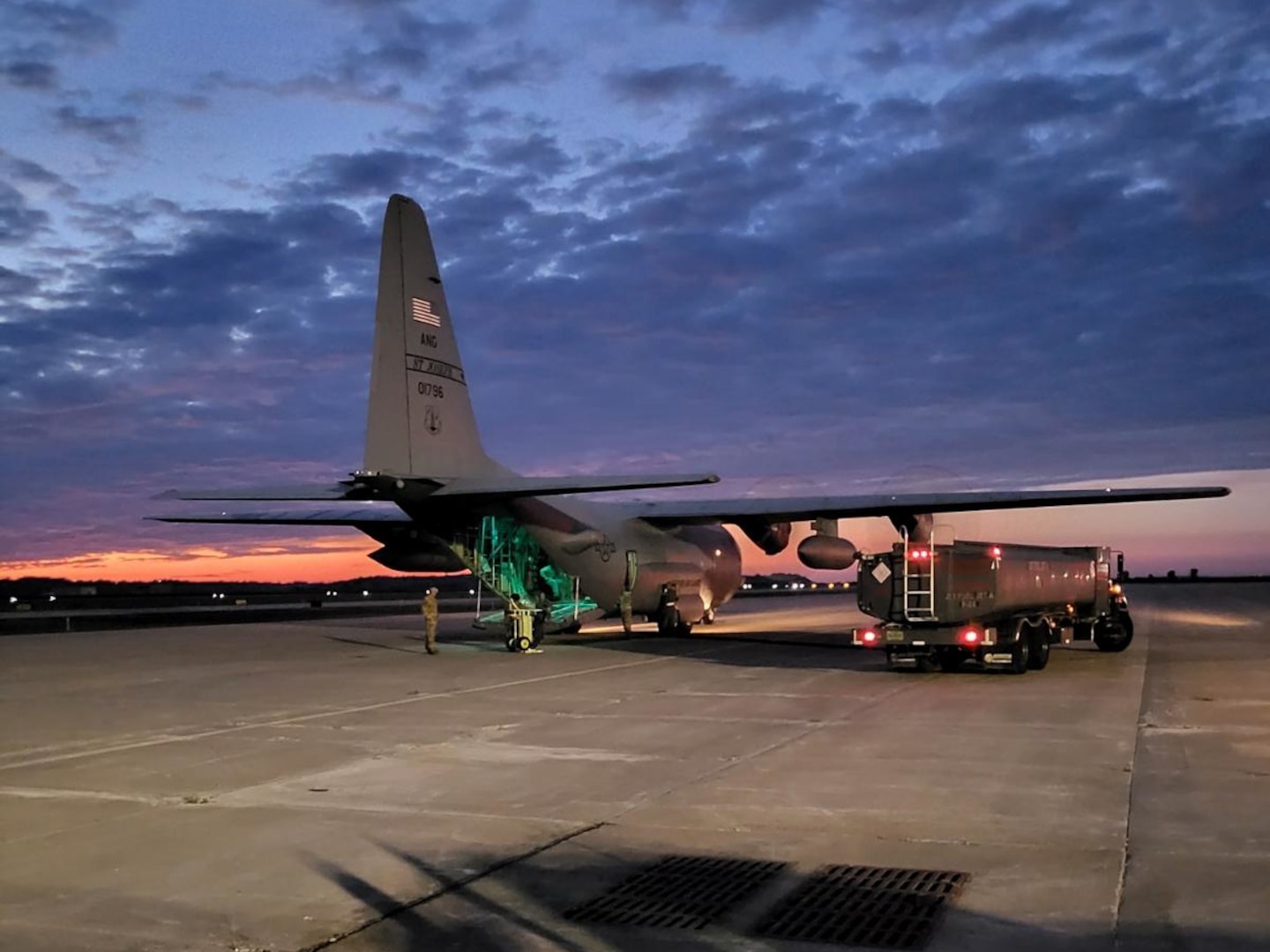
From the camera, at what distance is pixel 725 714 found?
16.1 m

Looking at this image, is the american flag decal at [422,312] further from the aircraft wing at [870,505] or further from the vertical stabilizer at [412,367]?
the aircraft wing at [870,505]

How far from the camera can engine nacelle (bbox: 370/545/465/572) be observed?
3114 centimetres

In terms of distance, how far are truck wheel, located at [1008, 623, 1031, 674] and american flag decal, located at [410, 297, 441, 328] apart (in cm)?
1299

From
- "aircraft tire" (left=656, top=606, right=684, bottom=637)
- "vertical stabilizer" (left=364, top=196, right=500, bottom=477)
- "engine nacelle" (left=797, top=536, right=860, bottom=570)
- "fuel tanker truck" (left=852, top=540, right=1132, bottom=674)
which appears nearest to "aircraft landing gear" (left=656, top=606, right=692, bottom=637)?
"aircraft tire" (left=656, top=606, right=684, bottom=637)

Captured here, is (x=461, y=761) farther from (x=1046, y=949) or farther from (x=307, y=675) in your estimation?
(x=307, y=675)

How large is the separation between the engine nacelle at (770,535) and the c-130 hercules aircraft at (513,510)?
0.14ft

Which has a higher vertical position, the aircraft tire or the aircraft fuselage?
the aircraft fuselage

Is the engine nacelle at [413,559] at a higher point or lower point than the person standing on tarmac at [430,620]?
higher

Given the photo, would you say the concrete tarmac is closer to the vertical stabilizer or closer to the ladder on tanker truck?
the ladder on tanker truck

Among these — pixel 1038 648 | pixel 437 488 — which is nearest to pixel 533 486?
pixel 437 488

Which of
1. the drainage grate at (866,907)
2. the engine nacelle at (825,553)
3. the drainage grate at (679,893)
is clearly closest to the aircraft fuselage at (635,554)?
the engine nacelle at (825,553)

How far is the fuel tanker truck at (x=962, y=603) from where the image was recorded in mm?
20453

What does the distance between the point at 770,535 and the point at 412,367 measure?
1471cm

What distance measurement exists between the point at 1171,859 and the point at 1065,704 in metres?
9.38
